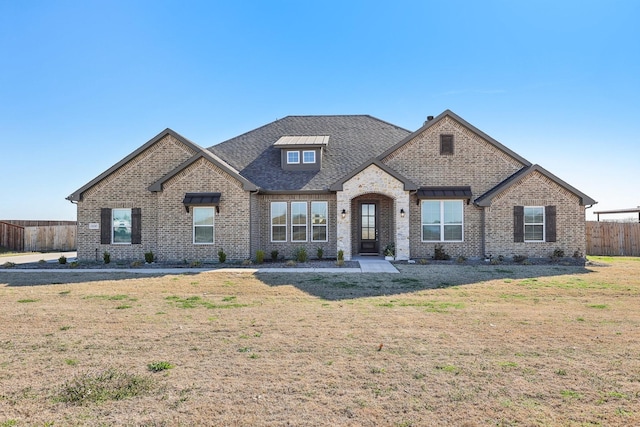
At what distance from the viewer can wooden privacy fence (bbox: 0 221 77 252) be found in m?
26.7

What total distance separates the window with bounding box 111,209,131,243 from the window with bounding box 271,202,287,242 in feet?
20.8

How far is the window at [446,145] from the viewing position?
18250 mm

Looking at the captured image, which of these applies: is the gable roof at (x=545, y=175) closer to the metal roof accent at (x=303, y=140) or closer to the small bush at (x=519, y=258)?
the small bush at (x=519, y=258)

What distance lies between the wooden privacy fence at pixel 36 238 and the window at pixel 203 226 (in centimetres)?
1497

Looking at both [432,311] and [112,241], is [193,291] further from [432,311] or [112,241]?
[112,241]

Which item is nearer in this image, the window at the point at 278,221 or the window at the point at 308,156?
the window at the point at 278,221

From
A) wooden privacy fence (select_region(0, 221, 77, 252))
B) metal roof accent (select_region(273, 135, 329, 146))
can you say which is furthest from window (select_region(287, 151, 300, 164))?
wooden privacy fence (select_region(0, 221, 77, 252))

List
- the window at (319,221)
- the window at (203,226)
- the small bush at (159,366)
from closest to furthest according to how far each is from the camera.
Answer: the small bush at (159,366) → the window at (203,226) → the window at (319,221)

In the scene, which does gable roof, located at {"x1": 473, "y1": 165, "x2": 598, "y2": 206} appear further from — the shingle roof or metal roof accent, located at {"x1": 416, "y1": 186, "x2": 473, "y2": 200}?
the shingle roof

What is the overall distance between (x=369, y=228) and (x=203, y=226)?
7.51m

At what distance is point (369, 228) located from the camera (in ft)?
62.8

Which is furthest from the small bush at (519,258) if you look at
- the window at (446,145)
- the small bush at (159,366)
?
the small bush at (159,366)

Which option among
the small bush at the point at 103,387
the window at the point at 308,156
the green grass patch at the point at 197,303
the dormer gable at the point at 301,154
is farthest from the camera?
the window at the point at 308,156

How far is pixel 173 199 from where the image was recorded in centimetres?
1730
